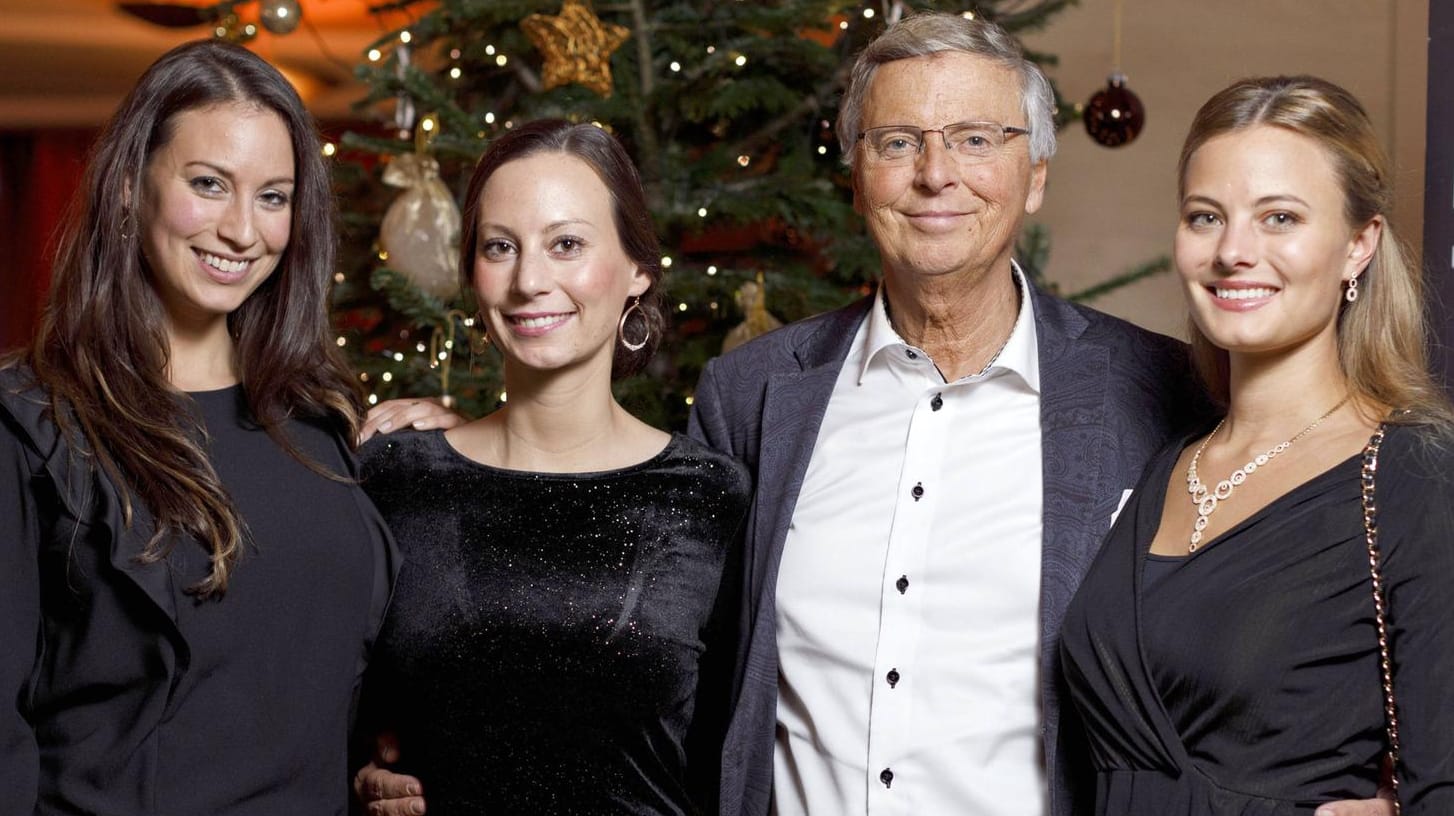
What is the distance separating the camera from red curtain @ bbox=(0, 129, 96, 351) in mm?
5645

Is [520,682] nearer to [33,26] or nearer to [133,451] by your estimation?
[133,451]

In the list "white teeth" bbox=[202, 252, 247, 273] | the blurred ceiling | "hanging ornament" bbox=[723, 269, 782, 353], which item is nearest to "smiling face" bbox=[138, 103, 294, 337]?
"white teeth" bbox=[202, 252, 247, 273]

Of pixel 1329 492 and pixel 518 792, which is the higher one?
pixel 1329 492

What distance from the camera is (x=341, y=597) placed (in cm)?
195

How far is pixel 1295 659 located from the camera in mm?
1600

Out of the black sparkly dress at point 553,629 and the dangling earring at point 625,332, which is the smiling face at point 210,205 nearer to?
the black sparkly dress at point 553,629

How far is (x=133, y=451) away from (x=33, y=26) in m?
4.37

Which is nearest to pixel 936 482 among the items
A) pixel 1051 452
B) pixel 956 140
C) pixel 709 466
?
pixel 1051 452

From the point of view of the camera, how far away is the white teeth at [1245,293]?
1.73 m

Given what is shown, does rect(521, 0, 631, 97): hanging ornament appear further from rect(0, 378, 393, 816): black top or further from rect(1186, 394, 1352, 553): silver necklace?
rect(1186, 394, 1352, 553): silver necklace

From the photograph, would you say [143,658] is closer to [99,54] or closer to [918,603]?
[918,603]

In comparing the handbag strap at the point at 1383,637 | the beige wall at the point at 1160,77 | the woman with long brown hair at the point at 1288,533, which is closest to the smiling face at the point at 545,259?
the woman with long brown hair at the point at 1288,533

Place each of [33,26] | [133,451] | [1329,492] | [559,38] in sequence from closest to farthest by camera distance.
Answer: [1329,492] < [133,451] < [559,38] < [33,26]

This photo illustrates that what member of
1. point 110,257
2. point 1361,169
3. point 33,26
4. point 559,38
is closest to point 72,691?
point 110,257
